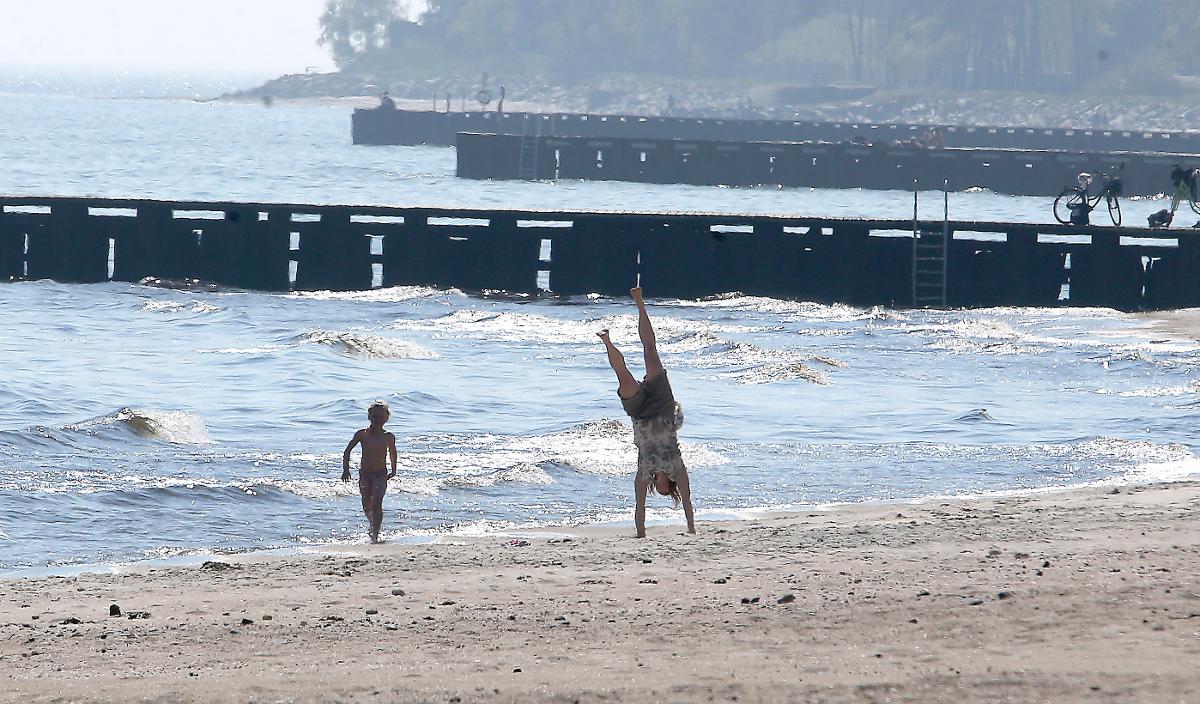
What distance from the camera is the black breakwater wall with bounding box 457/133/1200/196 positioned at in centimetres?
7331

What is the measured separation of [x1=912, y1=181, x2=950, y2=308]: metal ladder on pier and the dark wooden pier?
3cm

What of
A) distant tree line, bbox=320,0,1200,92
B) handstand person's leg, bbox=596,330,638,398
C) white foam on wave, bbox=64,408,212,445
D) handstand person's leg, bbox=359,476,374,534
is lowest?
white foam on wave, bbox=64,408,212,445

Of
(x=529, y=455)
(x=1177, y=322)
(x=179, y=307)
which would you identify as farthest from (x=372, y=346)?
(x=1177, y=322)

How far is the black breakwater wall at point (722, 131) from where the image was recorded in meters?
96.2

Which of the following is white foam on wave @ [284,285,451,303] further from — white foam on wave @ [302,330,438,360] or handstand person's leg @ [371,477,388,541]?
handstand person's leg @ [371,477,388,541]

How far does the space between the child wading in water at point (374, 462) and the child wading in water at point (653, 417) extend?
2242 millimetres

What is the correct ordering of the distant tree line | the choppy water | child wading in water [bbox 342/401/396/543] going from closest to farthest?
child wading in water [bbox 342/401/396/543], the choppy water, the distant tree line

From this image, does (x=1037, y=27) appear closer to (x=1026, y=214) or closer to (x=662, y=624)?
(x=1026, y=214)

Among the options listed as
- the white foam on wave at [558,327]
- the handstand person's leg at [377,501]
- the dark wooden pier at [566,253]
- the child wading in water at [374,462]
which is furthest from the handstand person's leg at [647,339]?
the dark wooden pier at [566,253]

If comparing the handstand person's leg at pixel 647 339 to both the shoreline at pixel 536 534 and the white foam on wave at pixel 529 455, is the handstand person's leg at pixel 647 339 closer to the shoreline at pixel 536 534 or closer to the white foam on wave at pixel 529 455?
the shoreline at pixel 536 534

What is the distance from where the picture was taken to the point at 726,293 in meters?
32.7

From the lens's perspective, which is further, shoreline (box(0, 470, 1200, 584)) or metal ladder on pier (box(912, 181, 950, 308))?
metal ladder on pier (box(912, 181, 950, 308))

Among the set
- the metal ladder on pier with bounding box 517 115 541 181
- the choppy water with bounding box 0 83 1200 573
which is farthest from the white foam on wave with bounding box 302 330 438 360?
the metal ladder on pier with bounding box 517 115 541 181

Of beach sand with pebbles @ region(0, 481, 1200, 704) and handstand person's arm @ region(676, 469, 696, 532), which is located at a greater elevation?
handstand person's arm @ region(676, 469, 696, 532)
